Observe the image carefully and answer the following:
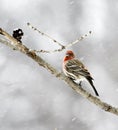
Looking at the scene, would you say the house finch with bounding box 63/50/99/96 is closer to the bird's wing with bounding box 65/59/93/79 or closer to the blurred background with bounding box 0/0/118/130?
the bird's wing with bounding box 65/59/93/79

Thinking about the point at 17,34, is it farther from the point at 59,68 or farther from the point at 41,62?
the point at 59,68

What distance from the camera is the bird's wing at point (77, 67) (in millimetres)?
4141

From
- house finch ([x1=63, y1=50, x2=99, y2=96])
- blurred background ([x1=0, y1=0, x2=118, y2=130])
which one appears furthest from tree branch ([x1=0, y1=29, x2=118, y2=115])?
blurred background ([x1=0, y1=0, x2=118, y2=130])

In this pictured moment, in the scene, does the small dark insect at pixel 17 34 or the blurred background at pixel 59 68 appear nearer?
the small dark insect at pixel 17 34

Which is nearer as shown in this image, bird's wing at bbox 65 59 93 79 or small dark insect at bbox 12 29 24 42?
small dark insect at bbox 12 29 24 42

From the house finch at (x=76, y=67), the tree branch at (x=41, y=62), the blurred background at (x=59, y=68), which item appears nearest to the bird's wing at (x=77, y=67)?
the house finch at (x=76, y=67)

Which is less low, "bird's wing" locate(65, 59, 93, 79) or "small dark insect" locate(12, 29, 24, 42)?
"bird's wing" locate(65, 59, 93, 79)

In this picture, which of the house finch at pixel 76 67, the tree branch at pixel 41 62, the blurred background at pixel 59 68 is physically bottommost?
the tree branch at pixel 41 62

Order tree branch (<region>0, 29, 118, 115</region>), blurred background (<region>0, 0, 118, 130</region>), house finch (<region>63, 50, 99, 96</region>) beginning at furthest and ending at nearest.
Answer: blurred background (<region>0, 0, 118, 130</region>) < house finch (<region>63, 50, 99, 96</region>) < tree branch (<region>0, 29, 118, 115</region>)

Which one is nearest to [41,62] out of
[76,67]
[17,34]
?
[17,34]

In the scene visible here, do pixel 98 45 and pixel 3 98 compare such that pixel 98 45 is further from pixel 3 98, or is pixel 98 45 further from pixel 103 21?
pixel 3 98

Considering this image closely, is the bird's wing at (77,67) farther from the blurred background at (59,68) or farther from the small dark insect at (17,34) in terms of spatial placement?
the blurred background at (59,68)

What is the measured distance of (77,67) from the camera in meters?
4.35

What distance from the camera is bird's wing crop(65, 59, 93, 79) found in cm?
414
